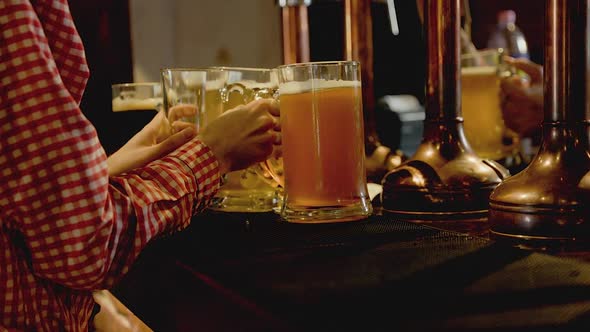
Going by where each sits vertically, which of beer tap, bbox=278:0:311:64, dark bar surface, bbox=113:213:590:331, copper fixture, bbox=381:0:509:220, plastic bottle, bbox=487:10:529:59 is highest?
plastic bottle, bbox=487:10:529:59

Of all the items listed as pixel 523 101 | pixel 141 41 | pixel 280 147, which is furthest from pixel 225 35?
pixel 280 147

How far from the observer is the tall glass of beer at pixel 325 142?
0.91 m

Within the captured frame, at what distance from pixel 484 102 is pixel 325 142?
0.61 metres

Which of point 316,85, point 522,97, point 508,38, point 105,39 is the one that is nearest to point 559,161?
point 316,85

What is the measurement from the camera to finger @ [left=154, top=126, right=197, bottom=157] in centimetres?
100

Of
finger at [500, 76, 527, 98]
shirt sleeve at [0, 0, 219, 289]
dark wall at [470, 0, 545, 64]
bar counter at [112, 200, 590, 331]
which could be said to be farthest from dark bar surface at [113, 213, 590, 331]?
dark wall at [470, 0, 545, 64]

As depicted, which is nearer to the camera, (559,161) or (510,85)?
(559,161)

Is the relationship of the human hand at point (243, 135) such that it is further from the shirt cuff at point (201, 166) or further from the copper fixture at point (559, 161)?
the copper fixture at point (559, 161)

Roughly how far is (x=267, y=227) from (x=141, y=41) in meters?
3.54

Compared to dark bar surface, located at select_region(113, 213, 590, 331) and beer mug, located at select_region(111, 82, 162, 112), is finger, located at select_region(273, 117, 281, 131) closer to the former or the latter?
dark bar surface, located at select_region(113, 213, 590, 331)

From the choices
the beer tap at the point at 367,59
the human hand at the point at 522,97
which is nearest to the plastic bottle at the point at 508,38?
the human hand at the point at 522,97

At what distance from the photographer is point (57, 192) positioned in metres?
0.74

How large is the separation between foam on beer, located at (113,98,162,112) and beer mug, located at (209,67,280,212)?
480 millimetres

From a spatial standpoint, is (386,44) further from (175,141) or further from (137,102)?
(175,141)
